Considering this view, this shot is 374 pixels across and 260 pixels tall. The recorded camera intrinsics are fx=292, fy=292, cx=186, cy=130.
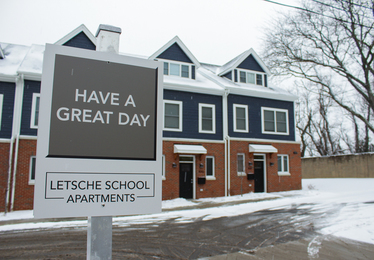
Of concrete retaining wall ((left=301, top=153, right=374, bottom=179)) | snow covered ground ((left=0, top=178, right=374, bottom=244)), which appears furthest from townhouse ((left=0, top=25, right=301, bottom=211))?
concrete retaining wall ((left=301, top=153, right=374, bottom=179))

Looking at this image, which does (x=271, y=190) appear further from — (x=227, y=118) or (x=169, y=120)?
(x=169, y=120)

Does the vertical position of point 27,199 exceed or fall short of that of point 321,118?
it falls short

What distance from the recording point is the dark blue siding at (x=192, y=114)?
16625 mm

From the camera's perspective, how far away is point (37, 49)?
17422mm

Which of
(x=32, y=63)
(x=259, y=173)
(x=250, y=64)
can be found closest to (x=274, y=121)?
(x=259, y=173)

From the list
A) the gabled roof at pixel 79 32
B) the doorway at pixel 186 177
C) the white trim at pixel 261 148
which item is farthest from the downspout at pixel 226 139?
the gabled roof at pixel 79 32

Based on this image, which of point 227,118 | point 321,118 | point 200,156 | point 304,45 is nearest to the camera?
point 200,156

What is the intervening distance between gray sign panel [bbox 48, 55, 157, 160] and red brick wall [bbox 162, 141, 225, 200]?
44.8ft

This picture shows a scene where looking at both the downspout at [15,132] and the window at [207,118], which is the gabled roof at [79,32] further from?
the window at [207,118]

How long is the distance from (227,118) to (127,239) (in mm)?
11672

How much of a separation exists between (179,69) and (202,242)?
12.8 metres

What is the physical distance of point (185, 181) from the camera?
650 inches

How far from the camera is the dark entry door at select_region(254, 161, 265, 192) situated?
60.8 ft

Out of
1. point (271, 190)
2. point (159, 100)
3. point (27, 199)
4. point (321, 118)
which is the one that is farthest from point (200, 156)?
point (321, 118)
